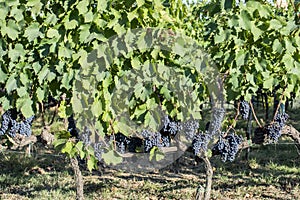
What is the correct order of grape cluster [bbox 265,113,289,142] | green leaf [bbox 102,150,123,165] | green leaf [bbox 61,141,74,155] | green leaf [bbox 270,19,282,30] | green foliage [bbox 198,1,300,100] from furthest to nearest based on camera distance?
grape cluster [bbox 265,113,289,142] < green leaf [bbox 102,150,123,165] < green leaf [bbox 61,141,74,155] < green leaf [bbox 270,19,282,30] < green foliage [bbox 198,1,300,100]

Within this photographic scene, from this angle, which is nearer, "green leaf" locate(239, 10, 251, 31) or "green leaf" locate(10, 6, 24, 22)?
"green leaf" locate(239, 10, 251, 31)

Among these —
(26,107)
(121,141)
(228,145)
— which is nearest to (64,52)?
(26,107)

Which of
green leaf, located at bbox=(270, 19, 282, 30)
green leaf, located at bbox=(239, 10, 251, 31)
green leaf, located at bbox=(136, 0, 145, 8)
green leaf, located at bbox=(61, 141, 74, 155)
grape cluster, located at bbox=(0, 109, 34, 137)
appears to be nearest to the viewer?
green leaf, located at bbox=(136, 0, 145, 8)

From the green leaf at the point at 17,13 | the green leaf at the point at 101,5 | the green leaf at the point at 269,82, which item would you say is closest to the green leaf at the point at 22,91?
the green leaf at the point at 17,13

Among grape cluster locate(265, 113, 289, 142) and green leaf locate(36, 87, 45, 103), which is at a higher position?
green leaf locate(36, 87, 45, 103)

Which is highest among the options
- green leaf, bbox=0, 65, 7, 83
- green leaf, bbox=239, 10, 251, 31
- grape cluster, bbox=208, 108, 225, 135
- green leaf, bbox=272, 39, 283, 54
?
green leaf, bbox=239, 10, 251, 31

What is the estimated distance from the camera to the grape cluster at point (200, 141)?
146 inches

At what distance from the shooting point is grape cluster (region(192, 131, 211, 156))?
3697 millimetres

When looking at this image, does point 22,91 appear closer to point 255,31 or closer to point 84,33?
point 84,33

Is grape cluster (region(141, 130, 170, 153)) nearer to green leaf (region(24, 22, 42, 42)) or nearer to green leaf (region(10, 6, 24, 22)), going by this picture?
green leaf (region(24, 22, 42, 42))

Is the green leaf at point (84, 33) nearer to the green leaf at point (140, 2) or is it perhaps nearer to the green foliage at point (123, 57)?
the green foliage at point (123, 57)

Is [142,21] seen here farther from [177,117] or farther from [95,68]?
[177,117]

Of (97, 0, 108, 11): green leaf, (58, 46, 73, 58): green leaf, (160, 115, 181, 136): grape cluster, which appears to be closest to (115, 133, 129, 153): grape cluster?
(160, 115, 181, 136): grape cluster

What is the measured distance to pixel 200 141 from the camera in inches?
146
